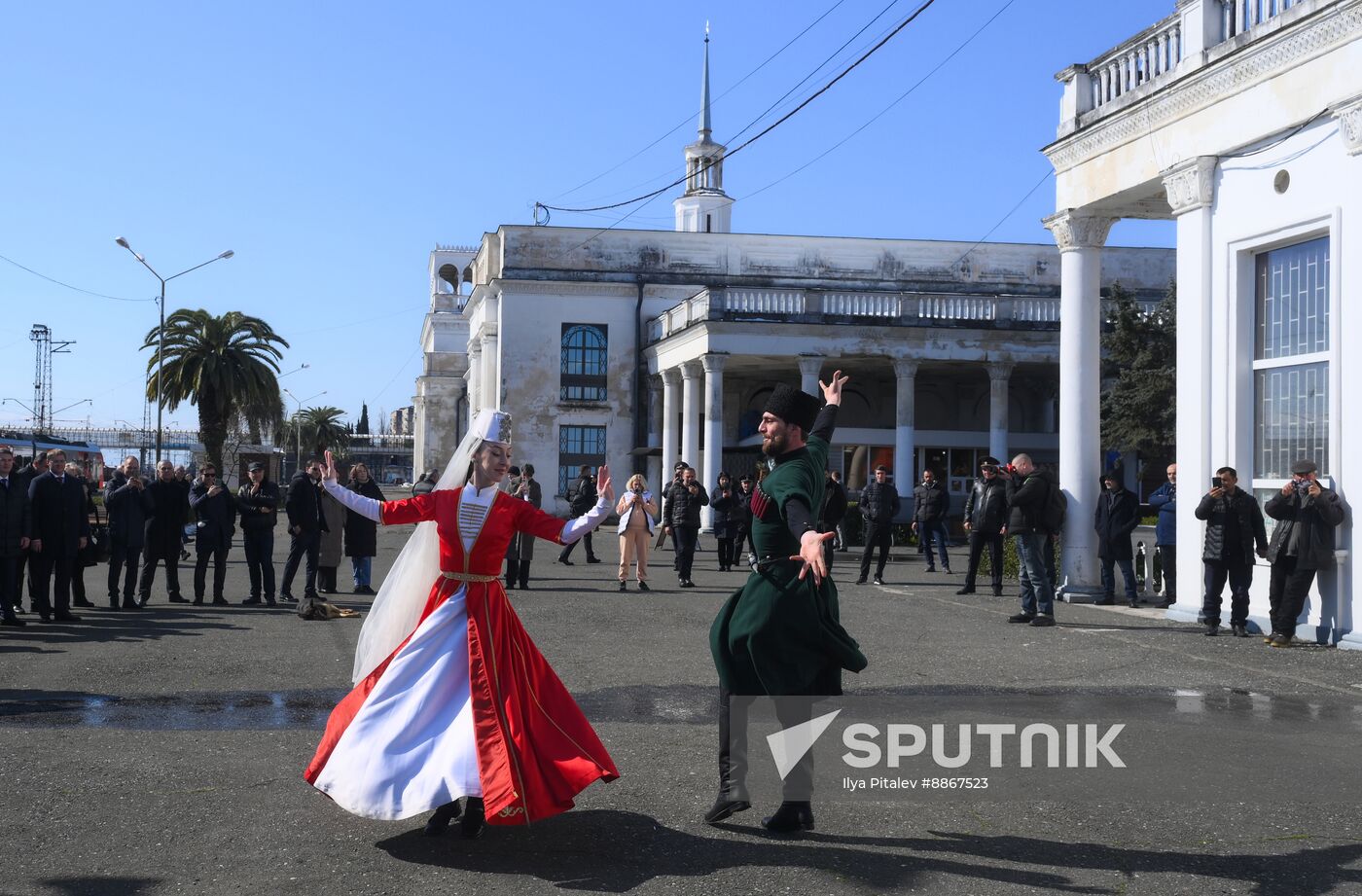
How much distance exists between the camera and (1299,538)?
40.5ft

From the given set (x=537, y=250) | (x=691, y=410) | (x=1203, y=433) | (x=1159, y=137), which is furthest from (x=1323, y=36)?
(x=537, y=250)

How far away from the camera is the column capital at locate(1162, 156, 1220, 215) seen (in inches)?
577

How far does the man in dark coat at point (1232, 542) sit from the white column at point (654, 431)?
1376 inches

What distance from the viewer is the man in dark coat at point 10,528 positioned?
13.6 meters

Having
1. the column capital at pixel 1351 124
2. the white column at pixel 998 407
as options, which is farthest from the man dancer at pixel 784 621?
the white column at pixel 998 407

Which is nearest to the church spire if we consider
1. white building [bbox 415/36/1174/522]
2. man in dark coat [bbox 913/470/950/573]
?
white building [bbox 415/36/1174/522]

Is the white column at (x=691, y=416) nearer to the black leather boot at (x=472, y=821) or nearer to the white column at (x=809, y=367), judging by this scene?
the white column at (x=809, y=367)

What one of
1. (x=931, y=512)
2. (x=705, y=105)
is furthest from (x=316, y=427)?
(x=931, y=512)

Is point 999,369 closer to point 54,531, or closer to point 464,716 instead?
point 54,531

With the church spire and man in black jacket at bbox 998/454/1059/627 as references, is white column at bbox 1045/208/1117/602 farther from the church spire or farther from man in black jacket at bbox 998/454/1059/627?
the church spire

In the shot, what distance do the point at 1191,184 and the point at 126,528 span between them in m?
13.0

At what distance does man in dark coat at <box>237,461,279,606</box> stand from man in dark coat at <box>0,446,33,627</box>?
2.90m

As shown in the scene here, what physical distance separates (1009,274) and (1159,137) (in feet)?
121

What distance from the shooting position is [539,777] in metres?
5.50
